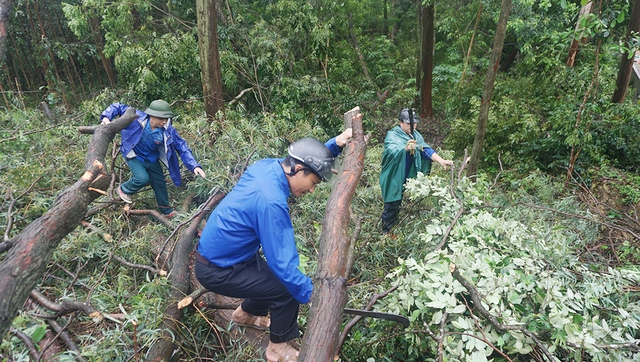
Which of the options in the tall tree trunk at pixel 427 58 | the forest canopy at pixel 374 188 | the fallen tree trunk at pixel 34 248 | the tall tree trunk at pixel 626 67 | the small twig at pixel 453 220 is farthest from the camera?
the tall tree trunk at pixel 427 58

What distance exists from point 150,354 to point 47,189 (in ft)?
10.0

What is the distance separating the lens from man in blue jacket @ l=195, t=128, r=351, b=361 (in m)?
1.91

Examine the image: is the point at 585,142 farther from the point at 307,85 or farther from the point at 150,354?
the point at 150,354

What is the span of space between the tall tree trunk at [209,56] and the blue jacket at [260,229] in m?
4.23

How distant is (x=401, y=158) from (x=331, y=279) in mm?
2293

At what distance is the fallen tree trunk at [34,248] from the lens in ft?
5.15

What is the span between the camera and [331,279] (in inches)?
74.1

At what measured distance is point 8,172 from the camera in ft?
13.9

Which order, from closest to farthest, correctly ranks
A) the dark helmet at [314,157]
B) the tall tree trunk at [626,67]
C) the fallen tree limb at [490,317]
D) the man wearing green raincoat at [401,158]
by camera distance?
the fallen tree limb at [490,317]
the dark helmet at [314,157]
the man wearing green raincoat at [401,158]
the tall tree trunk at [626,67]

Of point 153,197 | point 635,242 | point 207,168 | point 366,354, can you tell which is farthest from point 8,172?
point 635,242

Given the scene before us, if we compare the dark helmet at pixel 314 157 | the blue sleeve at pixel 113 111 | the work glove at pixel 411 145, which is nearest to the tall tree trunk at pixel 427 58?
the work glove at pixel 411 145

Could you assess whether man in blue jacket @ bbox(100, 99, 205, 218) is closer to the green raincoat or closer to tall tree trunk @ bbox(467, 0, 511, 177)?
the green raincoat

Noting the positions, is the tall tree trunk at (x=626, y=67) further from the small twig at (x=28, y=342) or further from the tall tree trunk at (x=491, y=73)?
the small twig at (x=28, y=342)

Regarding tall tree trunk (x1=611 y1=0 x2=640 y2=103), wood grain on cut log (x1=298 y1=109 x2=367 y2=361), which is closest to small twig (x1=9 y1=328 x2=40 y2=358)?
wood grain on cut log (x1=298 y1=109 x2=367 y2=361)
